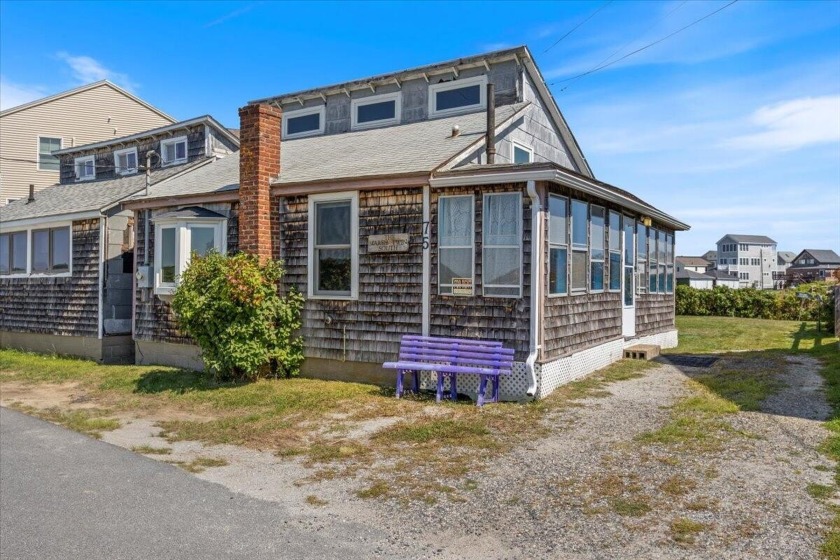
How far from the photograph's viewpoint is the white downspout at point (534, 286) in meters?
8.84

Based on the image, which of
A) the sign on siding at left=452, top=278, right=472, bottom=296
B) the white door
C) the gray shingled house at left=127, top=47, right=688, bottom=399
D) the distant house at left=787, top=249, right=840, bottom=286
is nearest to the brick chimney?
the gray shingled house at left=127, top=47, right=688, bottom=399

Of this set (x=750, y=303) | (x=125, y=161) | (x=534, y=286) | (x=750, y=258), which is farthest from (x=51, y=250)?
(x=750, y=258)

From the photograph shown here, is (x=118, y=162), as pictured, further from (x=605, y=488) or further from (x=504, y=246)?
(x=605, y=488)

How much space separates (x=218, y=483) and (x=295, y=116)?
13.4m

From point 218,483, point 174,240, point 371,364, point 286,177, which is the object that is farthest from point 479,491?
point 174,240

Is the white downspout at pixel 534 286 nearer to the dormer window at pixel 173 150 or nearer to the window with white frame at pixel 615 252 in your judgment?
the window with white frame at pixel 615 252

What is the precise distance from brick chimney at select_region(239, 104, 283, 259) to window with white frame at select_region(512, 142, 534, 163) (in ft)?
17.2

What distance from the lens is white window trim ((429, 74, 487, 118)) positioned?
14609mm

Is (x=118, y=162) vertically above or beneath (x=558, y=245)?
above

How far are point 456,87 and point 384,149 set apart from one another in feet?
11.6

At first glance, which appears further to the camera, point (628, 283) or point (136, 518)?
point (628, 283)

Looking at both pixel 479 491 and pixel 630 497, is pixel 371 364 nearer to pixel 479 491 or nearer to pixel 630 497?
pixel 479 491

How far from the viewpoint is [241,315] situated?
10430 mm

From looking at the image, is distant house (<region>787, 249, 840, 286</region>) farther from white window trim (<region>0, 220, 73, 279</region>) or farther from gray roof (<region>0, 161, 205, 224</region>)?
white window trim (<region>0, 220, 73, 279</region>)
